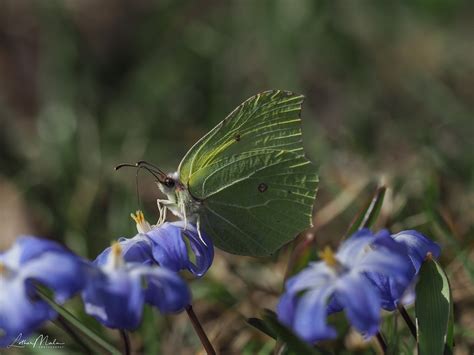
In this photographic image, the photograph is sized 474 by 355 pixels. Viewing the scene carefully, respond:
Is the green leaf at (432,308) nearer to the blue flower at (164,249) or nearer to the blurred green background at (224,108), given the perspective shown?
the blue flower at (164,249)

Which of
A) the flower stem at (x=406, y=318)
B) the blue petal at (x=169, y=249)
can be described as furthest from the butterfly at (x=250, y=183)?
the flower stem at (x=406, y=318)

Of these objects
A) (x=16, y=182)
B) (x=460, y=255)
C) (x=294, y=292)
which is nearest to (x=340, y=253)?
(x=294, y=292)

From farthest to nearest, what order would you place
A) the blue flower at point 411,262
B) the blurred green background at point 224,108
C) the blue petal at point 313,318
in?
the blurred green background at point 224,108
the blue flower at point 411,262
the blue petal at point 313,318

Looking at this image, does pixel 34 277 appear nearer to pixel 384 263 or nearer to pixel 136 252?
pixel 136 252

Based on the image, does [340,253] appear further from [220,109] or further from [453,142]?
[220,109]

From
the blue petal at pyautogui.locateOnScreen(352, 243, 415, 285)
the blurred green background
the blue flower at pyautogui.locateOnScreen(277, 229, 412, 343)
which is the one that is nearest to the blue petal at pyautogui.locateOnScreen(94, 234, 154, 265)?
the blue flower at pyautogui.locateOnScreen(277, 229, 412, 343)

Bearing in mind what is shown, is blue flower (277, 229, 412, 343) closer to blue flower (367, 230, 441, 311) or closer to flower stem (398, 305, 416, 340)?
blue flower (367, 230, 441, 311)
